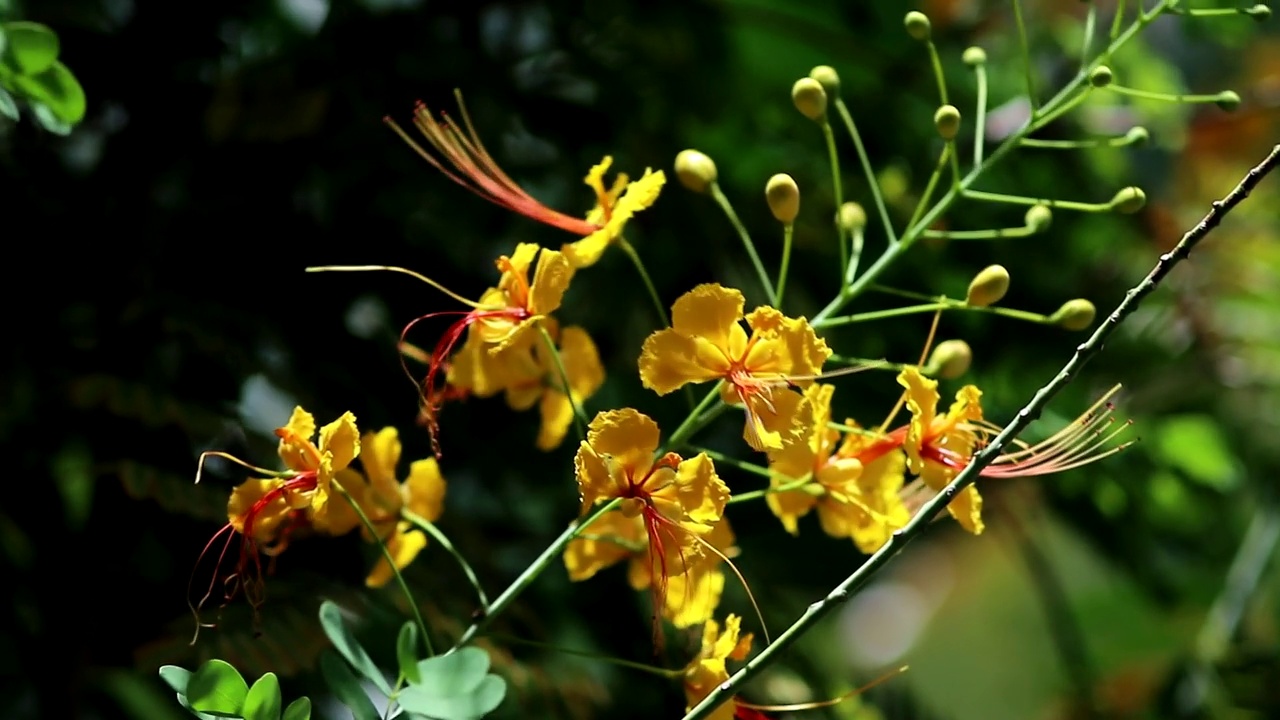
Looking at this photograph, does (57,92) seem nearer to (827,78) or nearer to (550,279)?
(550,279)

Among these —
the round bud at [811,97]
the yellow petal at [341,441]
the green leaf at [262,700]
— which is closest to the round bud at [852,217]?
the round bud at [811,97]

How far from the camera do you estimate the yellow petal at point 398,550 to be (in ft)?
2.86

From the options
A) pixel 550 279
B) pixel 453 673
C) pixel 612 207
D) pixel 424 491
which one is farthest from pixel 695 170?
pixel 453 673

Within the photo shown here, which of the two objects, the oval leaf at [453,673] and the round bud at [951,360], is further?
the round bud at [951,360]

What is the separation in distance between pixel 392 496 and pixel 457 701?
18 centimetres

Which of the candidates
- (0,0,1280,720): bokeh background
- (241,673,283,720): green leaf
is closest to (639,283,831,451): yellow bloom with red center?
(241,673,283,720): green leaf

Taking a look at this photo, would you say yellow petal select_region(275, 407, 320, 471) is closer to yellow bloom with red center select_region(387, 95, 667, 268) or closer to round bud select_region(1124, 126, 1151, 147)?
yellow bloom with red center select_region(387, 95, 667, 268)

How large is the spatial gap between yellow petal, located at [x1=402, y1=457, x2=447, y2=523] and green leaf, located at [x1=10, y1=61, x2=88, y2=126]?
1.00 ft

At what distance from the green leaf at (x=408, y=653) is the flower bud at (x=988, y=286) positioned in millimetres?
Answer: 399

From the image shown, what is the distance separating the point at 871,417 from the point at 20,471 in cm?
76

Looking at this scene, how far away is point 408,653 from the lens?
2.39ft

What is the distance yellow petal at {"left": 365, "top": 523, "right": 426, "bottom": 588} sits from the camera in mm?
873

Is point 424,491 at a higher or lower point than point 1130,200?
lower

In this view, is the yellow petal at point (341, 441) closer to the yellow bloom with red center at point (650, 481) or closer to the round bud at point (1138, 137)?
the yellow bloom with red center at point (650, 481)
